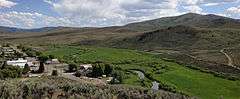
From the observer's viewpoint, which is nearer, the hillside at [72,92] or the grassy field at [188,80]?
the hillside at [72,92]

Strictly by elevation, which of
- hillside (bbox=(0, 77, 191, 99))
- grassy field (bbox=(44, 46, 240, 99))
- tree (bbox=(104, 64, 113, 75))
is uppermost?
hillside (bbox=(0, 77, 191, 99))

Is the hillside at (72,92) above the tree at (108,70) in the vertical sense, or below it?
above

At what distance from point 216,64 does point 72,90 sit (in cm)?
10488

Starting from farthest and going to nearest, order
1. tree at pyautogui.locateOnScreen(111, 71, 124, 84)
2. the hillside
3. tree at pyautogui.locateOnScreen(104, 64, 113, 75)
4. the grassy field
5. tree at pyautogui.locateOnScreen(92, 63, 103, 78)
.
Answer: tree at pyautogui.locateOnScreen(104, 64, 113, 75), tree at pyautogui.locateOnScreen(92, 63, 103, 78), tree at pyautogui.locateOnScreen(111, 71, 124, 84), the grassy field, the hillside

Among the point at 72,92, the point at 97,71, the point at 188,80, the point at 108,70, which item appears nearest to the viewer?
the point at 72,92

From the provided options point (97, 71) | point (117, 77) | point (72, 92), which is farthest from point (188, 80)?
point (72, 92)

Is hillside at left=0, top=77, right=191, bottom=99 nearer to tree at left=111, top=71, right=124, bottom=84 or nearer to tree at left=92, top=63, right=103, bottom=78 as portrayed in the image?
tree at left=111, top=71, right=124, bottom=84

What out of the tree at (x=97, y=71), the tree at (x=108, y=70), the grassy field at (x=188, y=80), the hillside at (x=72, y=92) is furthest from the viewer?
the tree at (x=108, y=70)

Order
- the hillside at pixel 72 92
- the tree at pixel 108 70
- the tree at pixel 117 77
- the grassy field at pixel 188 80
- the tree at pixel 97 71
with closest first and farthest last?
the hillside at pixel 72 92
the grassy field at pixel 188 80
the tree at pixel 117 77
the tree at pixel 97 71
the tree at pixel 108 70

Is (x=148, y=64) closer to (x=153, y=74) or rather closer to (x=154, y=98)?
(x=153, y=74)

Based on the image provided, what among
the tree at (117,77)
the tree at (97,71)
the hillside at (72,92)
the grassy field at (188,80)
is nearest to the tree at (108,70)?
the tree at (97,71)

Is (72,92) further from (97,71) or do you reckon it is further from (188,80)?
(97,71)

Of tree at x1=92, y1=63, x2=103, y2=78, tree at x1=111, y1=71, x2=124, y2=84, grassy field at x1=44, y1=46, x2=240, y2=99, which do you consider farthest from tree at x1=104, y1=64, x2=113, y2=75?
grassy field at x1=44, y1=46, x2=240, y2=99

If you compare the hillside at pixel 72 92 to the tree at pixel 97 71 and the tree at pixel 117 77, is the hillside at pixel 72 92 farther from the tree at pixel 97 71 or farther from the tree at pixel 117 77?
the tree at pixel 97 71
